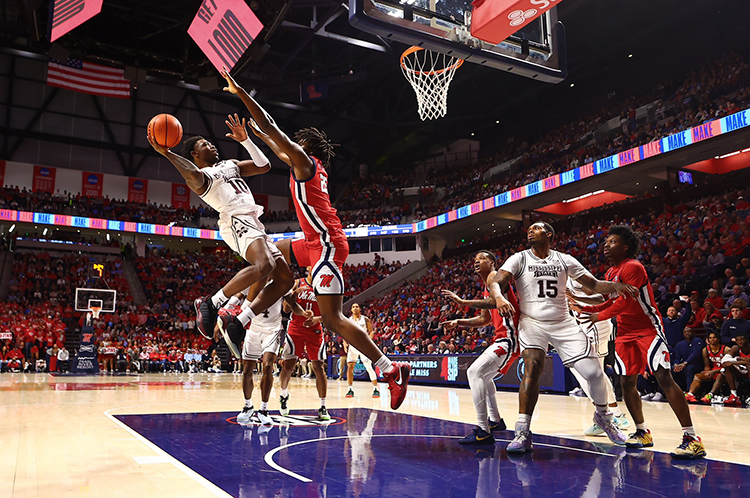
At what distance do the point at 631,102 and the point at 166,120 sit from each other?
22.1m

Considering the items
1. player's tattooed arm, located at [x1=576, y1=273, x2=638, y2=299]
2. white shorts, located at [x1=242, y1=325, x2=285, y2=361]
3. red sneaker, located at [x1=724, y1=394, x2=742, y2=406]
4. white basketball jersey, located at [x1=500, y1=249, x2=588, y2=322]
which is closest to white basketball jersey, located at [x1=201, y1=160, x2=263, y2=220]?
white basketball jersey, located at [x1=500, y1=249, x2=588, y2=322]

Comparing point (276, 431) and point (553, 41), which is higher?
point (553, 41)

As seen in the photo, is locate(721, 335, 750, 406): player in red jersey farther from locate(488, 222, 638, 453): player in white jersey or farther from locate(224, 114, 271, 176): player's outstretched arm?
locate(224, 114, 271, 176): player's outstretched arm

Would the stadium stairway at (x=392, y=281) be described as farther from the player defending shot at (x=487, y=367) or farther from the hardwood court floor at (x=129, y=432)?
the player defending shot at (x=487, y=367)

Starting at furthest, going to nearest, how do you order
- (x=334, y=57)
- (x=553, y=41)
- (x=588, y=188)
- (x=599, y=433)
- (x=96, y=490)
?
(x=334, y=57), (x=588, y=188), (x=553, y=41), (x=599, y=433), (x=96, y=490)

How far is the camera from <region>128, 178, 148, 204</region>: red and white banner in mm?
32688

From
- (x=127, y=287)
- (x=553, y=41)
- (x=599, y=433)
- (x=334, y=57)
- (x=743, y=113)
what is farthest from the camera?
(x=127, y=287)

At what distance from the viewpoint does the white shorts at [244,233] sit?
4668mm

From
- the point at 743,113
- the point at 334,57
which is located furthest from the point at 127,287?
the point at 743,113

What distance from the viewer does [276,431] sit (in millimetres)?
5871

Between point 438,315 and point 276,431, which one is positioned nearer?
point 276,431

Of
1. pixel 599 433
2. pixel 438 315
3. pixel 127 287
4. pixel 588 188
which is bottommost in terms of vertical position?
pixel 599 433

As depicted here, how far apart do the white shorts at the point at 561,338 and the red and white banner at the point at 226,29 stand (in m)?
7.61

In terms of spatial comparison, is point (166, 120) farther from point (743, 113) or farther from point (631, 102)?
point (631, 102)
